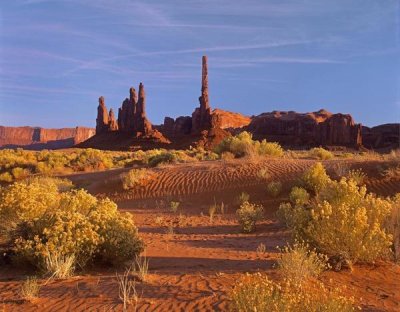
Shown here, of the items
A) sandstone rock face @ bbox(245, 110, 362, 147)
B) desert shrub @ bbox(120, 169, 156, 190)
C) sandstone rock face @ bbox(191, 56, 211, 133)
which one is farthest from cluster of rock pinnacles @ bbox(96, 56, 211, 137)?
desert shrub @ bbox(120, 169, 156, 190)

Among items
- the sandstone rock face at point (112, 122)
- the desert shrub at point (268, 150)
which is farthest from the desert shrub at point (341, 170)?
the sandstone rock face at point (112, 122)

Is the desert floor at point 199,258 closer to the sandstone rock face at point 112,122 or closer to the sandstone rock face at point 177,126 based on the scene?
the sandstone rock face at point 177,126

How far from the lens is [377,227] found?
741 centimetres

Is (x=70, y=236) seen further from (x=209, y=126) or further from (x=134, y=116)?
(x=134, y=116)

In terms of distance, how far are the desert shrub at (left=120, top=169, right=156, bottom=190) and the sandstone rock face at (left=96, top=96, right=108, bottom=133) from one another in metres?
76.1

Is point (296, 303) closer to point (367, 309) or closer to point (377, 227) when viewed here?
point (367, 309)

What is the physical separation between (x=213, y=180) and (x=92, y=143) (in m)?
66.4

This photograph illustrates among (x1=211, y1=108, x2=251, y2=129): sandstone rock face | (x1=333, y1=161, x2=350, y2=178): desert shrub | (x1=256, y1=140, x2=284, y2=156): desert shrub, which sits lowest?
(x1=333, y1=161, x2=350, y2=178): desert shrub

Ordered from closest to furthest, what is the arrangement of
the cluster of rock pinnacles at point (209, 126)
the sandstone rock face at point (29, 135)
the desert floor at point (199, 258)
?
the desert floor at point (199, 258), the cluster of rock pinnacles at point (209, 126), the sandstone rock face at point (29, 135)

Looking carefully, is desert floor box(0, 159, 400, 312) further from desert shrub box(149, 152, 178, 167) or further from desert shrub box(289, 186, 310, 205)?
desert shrub box(149, 152, 178, 167)

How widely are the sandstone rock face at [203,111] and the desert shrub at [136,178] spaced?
53.6m

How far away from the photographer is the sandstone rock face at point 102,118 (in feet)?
320

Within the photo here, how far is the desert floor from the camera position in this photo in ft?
19.1

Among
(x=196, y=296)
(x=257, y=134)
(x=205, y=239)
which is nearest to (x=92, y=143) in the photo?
(x=257, y=134)
